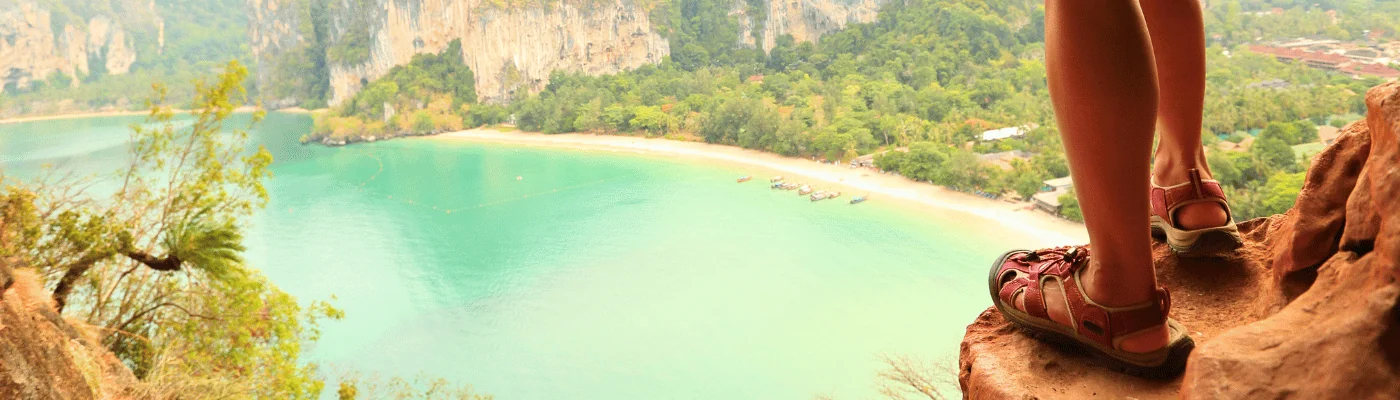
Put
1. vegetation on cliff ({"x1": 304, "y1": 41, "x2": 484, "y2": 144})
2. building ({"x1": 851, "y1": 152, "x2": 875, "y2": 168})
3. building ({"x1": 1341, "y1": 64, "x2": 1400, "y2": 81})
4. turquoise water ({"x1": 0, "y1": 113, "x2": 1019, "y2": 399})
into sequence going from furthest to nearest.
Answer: vegetation on cliff ({"x1": 304, "y1": 41, "x2": 484, "y2": 144}) → building ({"x1": 851, "y1": 152, "x2": 875, "y2": 168}) → building ({"x1": 1341, "y1": 64, "x2": 1400, "y2": 81}) → turquoise water ({"x1": 0, "y1": 113, "x2": 1019, "y2": 399})

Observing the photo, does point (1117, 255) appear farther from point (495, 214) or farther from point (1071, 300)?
point (495, 214)

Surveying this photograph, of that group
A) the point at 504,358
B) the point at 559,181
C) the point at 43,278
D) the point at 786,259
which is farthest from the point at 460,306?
the point at 43,278

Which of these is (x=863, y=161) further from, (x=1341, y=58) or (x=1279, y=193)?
(x=1341, y=58)

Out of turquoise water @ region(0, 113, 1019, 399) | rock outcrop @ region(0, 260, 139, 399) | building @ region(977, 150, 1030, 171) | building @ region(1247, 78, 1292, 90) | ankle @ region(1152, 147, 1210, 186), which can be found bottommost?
turquoise water @ region(0, 113, 1019, 399)

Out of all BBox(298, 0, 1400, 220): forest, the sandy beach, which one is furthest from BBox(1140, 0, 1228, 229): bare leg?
the sandy beach

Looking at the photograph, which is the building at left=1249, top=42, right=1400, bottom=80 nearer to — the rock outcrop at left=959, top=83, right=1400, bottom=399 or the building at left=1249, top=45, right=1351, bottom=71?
the building at left=1249, top=45, right=1351, bottom=71

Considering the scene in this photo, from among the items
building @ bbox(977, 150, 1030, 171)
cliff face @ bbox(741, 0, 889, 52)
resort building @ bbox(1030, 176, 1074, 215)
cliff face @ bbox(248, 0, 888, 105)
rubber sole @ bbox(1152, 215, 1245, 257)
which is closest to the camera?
rubber sole @ bbox(1152, 215, 1245, 257)

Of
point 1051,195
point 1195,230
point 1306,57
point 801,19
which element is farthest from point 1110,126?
point 801,19
